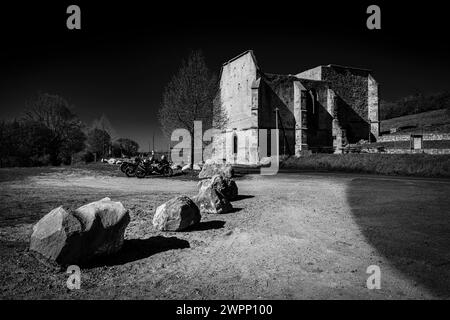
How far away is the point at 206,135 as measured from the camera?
22062mm

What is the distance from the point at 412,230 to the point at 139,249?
17.9 ft

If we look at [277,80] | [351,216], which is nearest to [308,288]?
[351,216]

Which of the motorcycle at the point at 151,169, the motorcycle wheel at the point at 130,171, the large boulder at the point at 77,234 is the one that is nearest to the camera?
the large boulder at the point at 77,234

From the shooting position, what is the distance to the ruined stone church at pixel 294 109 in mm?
31281

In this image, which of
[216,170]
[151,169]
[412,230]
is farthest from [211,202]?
[151,169]

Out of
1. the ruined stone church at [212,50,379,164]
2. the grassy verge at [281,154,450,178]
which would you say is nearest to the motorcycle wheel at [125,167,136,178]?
the grassy verge at [281,154,450,178]

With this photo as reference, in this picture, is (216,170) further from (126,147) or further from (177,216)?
(126,147)

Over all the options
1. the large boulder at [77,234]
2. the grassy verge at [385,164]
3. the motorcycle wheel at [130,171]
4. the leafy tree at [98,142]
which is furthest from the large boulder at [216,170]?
the leafy tree at [98,142]

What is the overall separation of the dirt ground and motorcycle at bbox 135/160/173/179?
31.2ft

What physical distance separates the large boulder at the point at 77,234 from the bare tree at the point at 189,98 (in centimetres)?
1642

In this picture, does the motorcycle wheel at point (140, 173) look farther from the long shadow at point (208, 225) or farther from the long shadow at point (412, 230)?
the long shadow at point (412, 230)
